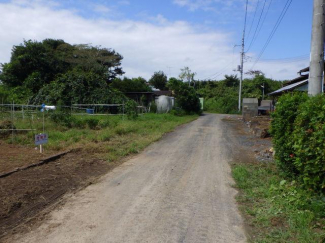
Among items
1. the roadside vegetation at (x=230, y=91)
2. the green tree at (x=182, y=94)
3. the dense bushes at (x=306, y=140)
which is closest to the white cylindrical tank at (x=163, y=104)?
the green tree at (x=182, y=94)

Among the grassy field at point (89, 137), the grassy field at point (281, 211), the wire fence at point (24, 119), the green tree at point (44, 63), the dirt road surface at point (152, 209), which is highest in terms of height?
the green tree at point (44, 63)

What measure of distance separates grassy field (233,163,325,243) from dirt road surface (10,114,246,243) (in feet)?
0.85

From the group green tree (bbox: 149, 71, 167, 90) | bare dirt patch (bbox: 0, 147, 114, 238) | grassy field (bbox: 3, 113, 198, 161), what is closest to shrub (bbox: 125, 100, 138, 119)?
grassy field (bbox: 3, 113, 198, 161)

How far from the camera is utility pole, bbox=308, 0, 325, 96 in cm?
708

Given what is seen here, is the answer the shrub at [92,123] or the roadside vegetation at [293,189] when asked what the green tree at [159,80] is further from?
the roadside vegetation at [293,189]

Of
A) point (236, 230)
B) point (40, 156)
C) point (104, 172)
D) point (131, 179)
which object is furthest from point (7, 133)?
point (236, 230)

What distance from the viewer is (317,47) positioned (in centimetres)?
714

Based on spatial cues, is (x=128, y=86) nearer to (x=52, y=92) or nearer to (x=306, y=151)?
(x=52, y=92)

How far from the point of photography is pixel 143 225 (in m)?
4.82

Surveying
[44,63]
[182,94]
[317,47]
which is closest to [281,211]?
[317,47]

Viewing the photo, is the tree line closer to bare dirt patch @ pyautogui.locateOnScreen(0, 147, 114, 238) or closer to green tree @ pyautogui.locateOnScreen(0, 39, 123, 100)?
green tree @ pyautogui.locateOnScreen(0, 39, 123, 100)

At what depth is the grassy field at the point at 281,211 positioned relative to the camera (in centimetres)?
437

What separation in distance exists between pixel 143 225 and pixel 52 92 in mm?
28510

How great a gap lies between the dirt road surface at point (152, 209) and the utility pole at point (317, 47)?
306 cm
